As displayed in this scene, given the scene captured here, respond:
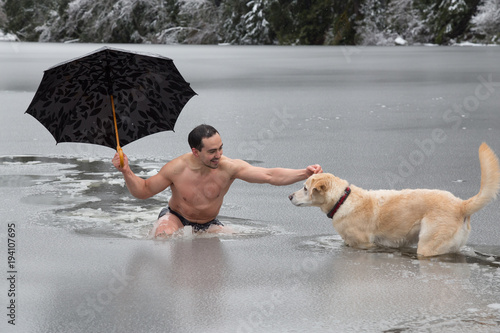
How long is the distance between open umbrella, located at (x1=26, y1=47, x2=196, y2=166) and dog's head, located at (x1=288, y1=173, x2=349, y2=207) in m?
1.32

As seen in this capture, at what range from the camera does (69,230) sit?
618 cm

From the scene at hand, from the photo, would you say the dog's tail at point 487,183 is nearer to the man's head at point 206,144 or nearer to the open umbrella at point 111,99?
the man's head at point 206,144

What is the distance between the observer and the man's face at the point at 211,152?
18.6 ft

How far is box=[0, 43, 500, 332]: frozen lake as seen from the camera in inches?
164

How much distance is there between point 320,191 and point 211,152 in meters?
0.86

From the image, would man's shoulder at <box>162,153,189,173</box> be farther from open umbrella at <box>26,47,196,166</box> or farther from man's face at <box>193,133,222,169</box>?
open umbrella at <box>26,47,196,166</box>

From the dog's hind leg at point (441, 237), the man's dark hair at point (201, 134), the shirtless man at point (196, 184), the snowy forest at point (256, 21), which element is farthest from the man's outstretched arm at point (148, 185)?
the snowy forest at point (256, 21)

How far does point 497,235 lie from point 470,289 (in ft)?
4.57

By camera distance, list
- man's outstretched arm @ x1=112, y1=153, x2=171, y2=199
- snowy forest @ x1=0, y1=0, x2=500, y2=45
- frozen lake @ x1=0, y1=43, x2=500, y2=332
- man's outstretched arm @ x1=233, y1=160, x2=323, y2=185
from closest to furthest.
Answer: frozen lake @ x1=0, y1=43, x2=500, y2=332, man's outstretched arm @ x1=233, y1=160, x2=323, y2=185, man's outstretched arm @ x1=112, y1=153, x2=171, y2=199, snowy forest @ x1=0, y1=0, x2=500, y2=45

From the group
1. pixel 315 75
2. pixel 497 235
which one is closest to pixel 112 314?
pixel 497 235

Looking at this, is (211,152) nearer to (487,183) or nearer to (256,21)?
(487,183)

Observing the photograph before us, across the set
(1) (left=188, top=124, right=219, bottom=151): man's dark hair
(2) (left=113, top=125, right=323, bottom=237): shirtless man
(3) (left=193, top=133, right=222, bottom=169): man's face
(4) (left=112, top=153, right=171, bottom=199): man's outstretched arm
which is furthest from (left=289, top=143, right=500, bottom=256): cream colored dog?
(4) (left=112, top=153, right=171, bottom=199): man's outstretched arm

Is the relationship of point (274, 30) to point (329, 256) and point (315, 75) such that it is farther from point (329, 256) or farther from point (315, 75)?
point (329, 256)

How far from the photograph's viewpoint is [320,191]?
218 inches
